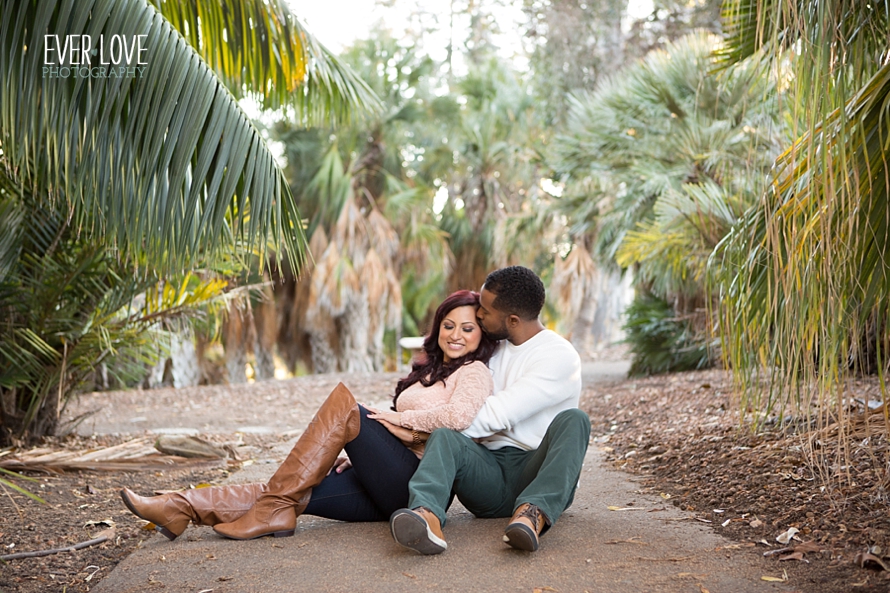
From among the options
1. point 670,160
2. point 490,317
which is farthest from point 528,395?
point 670,160

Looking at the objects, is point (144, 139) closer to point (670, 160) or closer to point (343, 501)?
point (343, 501)

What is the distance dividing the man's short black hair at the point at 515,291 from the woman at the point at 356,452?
0.42ft

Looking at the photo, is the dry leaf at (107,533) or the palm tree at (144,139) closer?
the palm tree at (144,139)

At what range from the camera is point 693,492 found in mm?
4047

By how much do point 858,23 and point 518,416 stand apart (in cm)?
206

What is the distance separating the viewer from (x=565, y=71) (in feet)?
53.6

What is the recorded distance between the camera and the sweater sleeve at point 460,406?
333 cm

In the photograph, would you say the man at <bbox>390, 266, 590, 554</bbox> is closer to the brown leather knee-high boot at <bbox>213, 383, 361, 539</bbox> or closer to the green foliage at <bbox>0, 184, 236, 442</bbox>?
the brown leather knee-high boot at <bbox>213, 383, 361, 539</bbox>

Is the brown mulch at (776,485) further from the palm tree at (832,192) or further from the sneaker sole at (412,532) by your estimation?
the sneaker sole at (412,532)

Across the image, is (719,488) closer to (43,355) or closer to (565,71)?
(43,355)

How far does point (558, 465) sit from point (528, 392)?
1.11 ft

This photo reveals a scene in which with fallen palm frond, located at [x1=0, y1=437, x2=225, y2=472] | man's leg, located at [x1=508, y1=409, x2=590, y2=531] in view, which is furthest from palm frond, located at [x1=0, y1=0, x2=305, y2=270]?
fallen palm frond, located at [x1=0, y1=437, x2=225, y2=472]

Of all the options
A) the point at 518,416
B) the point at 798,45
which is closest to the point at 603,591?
the point at 518,416

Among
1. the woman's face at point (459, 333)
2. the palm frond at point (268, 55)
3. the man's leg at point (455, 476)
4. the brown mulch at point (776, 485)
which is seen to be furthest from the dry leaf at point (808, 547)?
the palm frond at point (268, 55)
